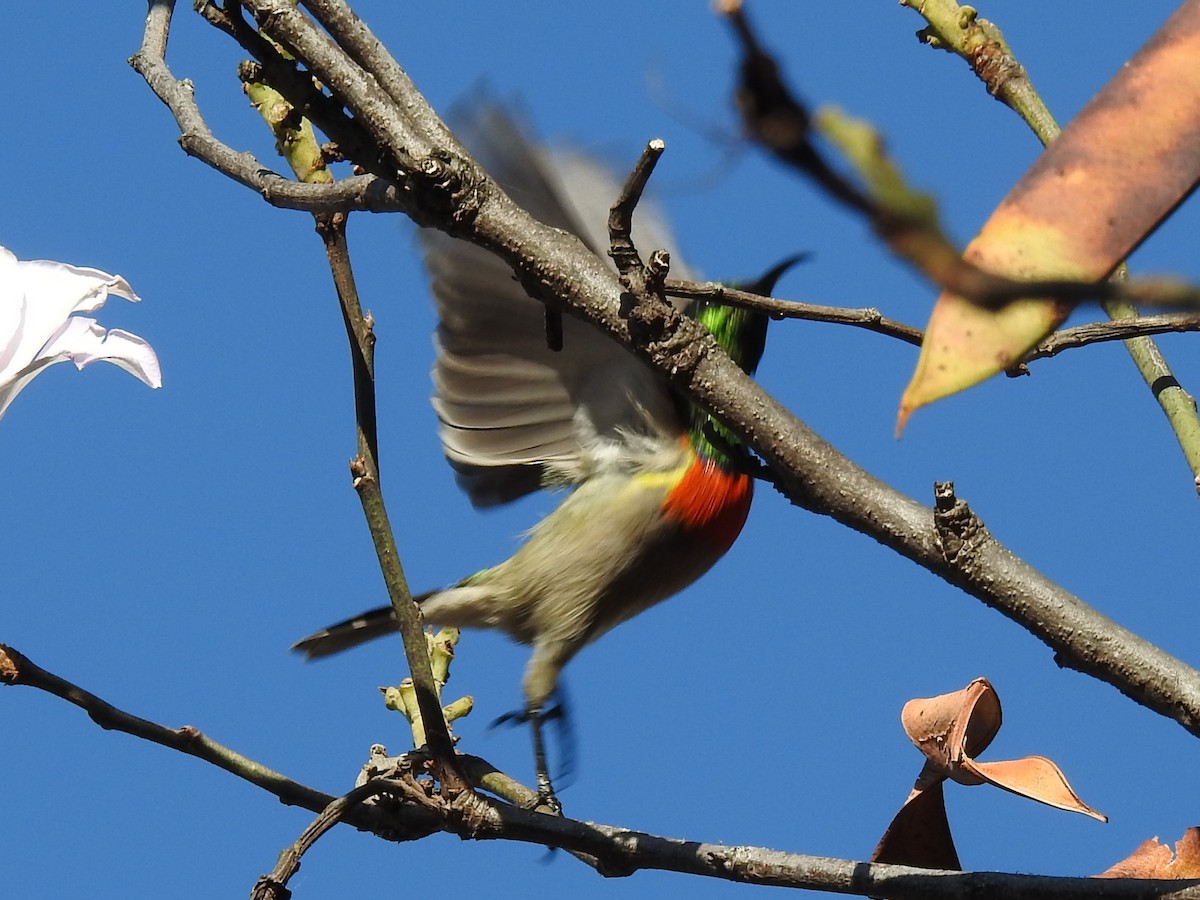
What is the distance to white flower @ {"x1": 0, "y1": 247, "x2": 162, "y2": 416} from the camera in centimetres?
135

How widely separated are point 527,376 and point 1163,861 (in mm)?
1535

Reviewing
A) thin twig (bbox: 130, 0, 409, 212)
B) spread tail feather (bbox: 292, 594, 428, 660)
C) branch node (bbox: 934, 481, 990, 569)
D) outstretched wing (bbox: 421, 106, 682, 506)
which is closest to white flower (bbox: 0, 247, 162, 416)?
thin twig (bbox: 130, 0, 409, 212)

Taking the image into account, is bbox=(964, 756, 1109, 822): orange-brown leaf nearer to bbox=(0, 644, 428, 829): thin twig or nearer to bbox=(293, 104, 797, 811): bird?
bbox=(0, 644, 428, 829): thin twig

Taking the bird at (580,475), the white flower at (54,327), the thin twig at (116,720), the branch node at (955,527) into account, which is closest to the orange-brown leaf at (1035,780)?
the branch node at (955,527)

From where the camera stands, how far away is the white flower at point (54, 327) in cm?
135

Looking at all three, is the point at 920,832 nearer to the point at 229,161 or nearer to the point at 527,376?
the point at 229,161

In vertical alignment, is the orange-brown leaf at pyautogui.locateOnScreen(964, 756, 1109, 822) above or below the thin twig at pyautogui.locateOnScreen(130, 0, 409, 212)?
below

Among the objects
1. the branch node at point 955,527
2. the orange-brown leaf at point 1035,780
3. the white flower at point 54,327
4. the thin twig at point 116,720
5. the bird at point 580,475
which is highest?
the bird at point 580,475

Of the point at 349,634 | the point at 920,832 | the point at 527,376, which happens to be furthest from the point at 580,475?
the point at 920,832

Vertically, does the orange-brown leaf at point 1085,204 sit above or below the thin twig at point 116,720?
below

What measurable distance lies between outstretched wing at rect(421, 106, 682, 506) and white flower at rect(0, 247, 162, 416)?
65 centimetres

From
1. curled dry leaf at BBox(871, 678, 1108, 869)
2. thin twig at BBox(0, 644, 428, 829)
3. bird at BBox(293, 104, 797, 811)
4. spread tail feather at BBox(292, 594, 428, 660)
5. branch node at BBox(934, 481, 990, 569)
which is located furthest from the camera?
spread tail feather at BBox(292, 594, 428, 660)

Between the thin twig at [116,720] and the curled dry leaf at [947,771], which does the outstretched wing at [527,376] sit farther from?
the thin twig at [116,720]

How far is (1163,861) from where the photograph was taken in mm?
1526
